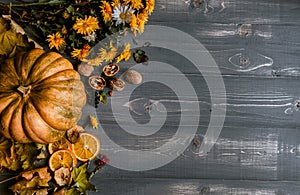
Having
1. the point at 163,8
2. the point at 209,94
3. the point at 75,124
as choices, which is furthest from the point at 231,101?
the point at 75,124

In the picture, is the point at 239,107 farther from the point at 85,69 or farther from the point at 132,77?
the point at 85,69

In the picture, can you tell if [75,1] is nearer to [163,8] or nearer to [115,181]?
[163,8]

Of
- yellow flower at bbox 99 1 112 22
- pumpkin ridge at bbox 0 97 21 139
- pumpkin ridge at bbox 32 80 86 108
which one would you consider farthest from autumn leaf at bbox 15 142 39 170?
yellow flower at bbox 99 1 112 22

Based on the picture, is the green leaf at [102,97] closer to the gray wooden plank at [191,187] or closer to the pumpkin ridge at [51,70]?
the pumpkin ridge at [51,70]

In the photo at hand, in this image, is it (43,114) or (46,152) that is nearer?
(43,114)

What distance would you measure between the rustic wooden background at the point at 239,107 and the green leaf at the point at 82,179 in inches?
2.1

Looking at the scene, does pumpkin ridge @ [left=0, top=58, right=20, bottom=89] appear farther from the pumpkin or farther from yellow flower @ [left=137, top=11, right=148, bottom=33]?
yellow flower @ [left=137, top=11, right=148, bottom=33]

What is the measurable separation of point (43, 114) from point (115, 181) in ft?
1.26

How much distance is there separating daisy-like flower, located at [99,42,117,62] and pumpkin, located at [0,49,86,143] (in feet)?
0.48

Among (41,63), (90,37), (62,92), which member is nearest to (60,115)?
(62,92)

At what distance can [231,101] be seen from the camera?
186 centimetres

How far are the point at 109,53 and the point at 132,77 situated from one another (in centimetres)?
12

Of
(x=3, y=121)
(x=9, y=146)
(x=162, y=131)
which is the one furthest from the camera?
(x=162, y=131)

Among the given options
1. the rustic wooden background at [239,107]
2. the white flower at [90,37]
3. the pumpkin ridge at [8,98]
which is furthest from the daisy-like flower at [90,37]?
the pumpkin ridge at [8,98]
